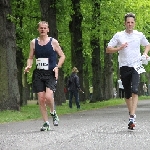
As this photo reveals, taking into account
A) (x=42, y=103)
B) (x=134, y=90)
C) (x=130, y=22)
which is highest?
(x=130, y=22)

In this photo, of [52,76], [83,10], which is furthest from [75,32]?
[52,76]

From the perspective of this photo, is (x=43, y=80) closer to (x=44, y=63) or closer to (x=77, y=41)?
(x=44, y=63)

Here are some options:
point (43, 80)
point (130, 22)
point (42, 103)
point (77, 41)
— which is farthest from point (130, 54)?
point (77, 41)

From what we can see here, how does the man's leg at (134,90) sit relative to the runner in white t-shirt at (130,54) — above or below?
below

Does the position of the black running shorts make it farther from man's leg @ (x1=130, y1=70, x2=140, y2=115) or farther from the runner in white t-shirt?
man's leg @ (x1=130, y1=70, x2=140, y2=115)

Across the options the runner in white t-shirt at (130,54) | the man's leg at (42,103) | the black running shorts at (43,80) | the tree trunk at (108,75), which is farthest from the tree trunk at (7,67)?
the tree trunk at (108,75)

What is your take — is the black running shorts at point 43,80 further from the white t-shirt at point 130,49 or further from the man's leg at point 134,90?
the man's leg at point 134,90

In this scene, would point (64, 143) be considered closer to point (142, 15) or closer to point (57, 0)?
point (57, 0)

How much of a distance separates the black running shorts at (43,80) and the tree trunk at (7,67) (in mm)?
8668

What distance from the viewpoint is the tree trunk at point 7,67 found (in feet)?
61.5

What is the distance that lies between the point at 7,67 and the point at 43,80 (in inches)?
348

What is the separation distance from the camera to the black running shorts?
10.1m

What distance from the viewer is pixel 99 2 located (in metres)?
30.0

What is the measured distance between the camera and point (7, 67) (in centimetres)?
1883
